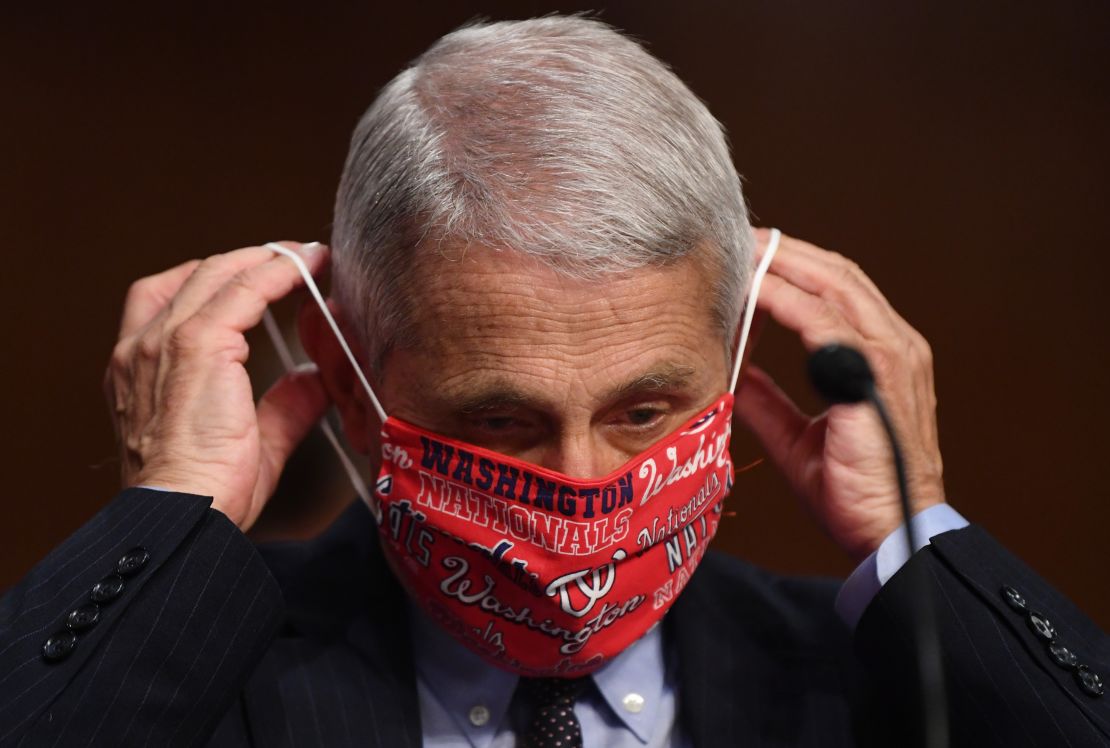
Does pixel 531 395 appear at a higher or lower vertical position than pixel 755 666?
higher

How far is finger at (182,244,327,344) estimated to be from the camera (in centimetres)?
193

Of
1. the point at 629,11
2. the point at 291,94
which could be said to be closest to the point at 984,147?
the point at 629,11

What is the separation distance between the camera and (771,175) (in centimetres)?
313

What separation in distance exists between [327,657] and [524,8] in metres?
1.70

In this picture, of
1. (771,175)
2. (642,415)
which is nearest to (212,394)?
(642,415)

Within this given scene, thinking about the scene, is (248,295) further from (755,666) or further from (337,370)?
(755,666)

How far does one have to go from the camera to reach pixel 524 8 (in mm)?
2980

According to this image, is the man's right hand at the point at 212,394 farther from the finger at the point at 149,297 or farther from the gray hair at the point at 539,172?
the gray hair at the point at 539,172

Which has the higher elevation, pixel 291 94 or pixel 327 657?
pixel 291 94

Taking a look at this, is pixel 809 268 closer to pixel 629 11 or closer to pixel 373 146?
pixel 373 146

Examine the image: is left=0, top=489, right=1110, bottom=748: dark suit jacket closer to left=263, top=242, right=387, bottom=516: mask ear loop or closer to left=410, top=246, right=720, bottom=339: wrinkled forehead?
left=263, top=242, right=387, bottom=516: mask ear loop

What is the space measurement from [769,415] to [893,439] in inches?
34.8

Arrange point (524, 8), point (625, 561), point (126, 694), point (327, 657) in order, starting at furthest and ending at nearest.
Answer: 1. point (524, 8)
2. point (327, 657)
3. point (625, 561)
4. point (126, 694)

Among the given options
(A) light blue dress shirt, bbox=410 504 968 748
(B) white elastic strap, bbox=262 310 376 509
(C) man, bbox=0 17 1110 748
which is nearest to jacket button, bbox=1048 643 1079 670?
(C) man, bbox=0 17 1110 748
